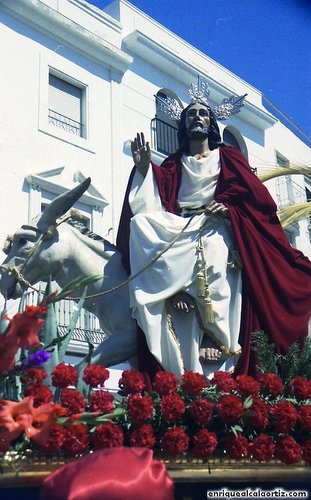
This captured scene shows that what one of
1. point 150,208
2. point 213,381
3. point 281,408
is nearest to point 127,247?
point 150,208

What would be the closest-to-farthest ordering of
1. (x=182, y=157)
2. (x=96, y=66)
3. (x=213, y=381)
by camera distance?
(x=213, y=381) → (x=182, y=157) → (x=96, y=66)

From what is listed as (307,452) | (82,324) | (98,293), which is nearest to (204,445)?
(307,452)

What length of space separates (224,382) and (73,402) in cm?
86

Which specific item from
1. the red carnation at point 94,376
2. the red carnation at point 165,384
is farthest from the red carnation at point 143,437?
the red carnation at point 94,376

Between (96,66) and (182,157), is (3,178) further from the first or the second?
(182,157)

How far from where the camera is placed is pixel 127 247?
201 inches

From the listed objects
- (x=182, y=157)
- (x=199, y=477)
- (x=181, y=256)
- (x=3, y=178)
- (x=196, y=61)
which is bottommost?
(x=199, y=477)

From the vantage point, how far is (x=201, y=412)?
3480mm

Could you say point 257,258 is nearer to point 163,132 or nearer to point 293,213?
point 293,213

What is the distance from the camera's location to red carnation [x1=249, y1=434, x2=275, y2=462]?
3338 millimetres

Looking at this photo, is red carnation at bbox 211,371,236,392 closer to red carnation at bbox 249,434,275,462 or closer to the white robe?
red carnation at bbox 249,434,275,462

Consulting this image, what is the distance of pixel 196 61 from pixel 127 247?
14415 millimetres

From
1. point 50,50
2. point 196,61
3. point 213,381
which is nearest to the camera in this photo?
point 213,381

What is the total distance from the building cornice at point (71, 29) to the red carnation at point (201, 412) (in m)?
12.6
